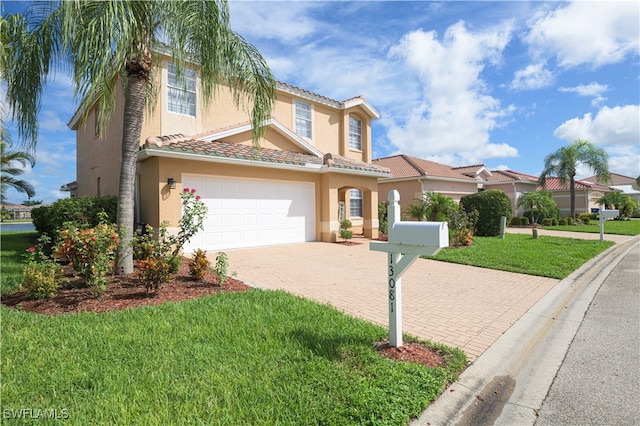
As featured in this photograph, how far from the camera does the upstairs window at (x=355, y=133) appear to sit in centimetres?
1953

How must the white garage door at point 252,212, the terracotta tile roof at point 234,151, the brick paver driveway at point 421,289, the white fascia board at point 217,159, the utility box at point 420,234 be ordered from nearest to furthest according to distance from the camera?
1. the utility box at point 420,234
2. the brick paver driveway at point 421,289
3. the white fascia board at point 217,159
4. the terracotta tile roof at point 234,151
5. the white garage door at point 252,212

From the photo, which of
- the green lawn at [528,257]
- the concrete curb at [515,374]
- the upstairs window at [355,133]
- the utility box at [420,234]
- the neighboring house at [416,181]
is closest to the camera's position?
the concrete curb at [515,374]

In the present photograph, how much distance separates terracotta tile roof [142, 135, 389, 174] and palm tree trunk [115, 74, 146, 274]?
117 inches

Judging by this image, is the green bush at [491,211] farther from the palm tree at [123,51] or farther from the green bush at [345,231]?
the palm tree at [123,51]

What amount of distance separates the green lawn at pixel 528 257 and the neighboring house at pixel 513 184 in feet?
62.7

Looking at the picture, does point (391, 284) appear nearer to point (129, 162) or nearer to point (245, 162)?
point (129, 162)

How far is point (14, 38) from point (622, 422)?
34.3 ft

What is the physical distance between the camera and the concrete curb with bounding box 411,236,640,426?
2.78 m

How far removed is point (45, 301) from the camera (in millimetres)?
5387

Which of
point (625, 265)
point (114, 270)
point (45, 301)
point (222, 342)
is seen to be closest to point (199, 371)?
point (222, 342)

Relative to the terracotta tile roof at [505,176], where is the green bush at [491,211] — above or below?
below

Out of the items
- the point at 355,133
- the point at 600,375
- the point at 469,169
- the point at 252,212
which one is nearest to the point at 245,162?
the point at 252,212

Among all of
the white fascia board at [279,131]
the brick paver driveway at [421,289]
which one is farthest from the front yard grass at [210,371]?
the white fascia board at [279,131]

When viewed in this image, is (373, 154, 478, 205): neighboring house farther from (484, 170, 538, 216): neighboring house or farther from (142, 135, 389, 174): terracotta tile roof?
(142, 135, 389, 174): terracotta tile roof
